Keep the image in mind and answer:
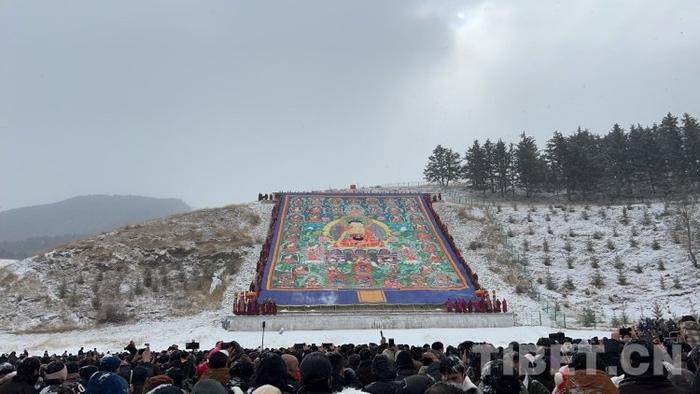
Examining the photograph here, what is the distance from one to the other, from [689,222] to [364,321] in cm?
2164

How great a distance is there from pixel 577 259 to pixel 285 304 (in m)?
16.6

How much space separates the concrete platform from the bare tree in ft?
38.4

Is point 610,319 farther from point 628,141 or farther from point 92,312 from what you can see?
point 628,141

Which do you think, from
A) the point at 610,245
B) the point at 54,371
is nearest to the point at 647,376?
the point at 54,371

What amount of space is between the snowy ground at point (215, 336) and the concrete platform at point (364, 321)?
25.7 inches

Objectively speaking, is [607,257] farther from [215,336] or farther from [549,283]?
[215,336]

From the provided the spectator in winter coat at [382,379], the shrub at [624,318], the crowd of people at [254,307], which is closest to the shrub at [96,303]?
the crowd of people at [254,307]

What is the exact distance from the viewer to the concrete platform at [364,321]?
68.9ft

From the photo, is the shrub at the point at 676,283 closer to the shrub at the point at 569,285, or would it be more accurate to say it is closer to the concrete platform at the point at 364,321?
the shrub at the point at 569,285

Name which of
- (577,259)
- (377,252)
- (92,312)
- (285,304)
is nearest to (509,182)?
(577,259)

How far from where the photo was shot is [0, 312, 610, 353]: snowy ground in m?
18.7

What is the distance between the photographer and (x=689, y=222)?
2959cm

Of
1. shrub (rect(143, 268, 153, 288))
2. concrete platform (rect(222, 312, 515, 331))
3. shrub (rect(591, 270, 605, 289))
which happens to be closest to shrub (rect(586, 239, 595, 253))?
shrub (rect(591, 270, 605, 289))

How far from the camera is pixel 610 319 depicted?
2177cm
